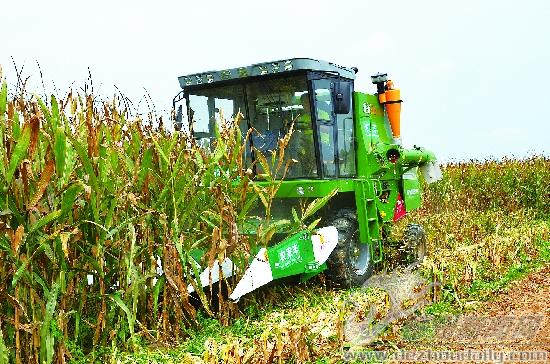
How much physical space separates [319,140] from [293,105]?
0.41 meters

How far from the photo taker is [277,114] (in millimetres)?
5777

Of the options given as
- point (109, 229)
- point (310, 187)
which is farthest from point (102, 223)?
point (310, 187)

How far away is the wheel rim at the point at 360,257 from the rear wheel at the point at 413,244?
87cm

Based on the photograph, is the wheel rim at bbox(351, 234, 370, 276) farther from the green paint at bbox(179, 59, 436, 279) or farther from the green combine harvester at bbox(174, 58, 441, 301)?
the green paint at bbox(179, 59, 436, 279)

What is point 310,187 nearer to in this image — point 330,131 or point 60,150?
point 330,131

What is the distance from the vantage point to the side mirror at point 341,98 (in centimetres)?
569

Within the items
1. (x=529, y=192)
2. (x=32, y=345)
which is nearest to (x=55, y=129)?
(x=32, y=345)

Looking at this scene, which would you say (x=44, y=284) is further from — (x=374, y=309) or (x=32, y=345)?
(x=374, y=309)

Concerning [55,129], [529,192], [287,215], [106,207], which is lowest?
[529,192]

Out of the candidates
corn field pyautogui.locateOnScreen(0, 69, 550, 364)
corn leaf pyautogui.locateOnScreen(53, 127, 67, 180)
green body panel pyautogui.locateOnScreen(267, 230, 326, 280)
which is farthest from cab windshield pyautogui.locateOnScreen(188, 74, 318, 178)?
corn leaf pyautogui.locateOnScreen(53, 127, 67, 180)

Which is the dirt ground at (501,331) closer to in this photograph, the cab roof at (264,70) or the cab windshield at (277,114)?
the cab windshield at (277,114)

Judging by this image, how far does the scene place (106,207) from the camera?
3.46m

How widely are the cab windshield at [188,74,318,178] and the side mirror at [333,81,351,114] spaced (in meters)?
0.29

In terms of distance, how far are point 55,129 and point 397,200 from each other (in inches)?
183
